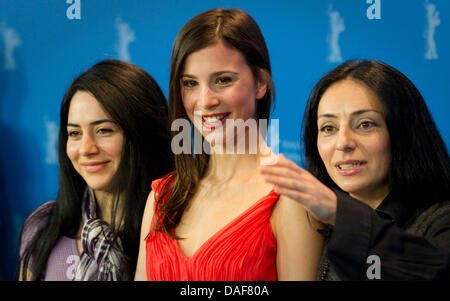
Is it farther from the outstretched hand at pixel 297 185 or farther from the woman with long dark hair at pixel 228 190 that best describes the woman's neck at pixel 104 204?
the outstretched hand at pixel 297 185

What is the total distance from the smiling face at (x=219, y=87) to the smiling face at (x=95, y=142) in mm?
473

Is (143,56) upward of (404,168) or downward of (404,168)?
upward

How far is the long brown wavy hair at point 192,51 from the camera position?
148 centimetres

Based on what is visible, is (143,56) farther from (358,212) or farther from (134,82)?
(358,212)

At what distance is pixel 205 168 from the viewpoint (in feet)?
5.62

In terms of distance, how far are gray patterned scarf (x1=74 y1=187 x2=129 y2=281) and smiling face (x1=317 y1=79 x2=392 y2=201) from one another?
0.82 meters

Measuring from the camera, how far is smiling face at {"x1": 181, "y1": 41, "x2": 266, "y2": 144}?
1.47 m

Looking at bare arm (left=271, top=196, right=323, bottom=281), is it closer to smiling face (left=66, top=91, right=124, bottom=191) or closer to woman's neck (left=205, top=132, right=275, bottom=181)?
woman's neck (left=205, top=132, right=275, bottom=181)

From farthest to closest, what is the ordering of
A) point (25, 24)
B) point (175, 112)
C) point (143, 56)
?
point (25, 24) < point (143, 56) < point (175, 112)

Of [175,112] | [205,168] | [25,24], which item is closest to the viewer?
[175,112]

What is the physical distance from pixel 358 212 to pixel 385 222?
0.08 metres

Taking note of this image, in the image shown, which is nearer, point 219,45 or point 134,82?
point 219,45

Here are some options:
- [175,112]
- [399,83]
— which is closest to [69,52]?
[175,112]
